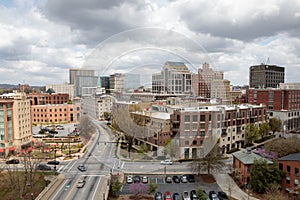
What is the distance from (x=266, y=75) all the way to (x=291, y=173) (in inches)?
957

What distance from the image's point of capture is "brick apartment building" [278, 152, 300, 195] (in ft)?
21.2

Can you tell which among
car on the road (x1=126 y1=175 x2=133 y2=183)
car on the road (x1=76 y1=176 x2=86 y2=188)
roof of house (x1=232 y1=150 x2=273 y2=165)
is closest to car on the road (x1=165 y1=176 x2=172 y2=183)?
car on the road (x1=126 y1=175 x2=133 y2=183)

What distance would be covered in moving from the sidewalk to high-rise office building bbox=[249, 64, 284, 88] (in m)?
23.0

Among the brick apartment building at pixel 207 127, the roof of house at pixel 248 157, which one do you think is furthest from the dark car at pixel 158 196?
the roof of house at pixel 248 157

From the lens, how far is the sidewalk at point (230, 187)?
6602mm

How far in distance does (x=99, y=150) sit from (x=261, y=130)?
885 cm

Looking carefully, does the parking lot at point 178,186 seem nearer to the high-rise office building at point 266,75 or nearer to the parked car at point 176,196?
the parked car at point 176,196

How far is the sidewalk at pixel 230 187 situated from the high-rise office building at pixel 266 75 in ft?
75.5

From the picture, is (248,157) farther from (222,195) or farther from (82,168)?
(82,168)

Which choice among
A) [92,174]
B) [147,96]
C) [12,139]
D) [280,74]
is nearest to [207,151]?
[147,96]

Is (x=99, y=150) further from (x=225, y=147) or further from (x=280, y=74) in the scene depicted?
(x=280, y=74)

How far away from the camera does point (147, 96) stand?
313 inches

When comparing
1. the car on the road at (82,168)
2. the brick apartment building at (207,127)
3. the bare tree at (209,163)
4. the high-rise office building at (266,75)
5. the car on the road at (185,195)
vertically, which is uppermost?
the high-rise office building at (266,75)

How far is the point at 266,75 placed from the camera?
2808 cm
